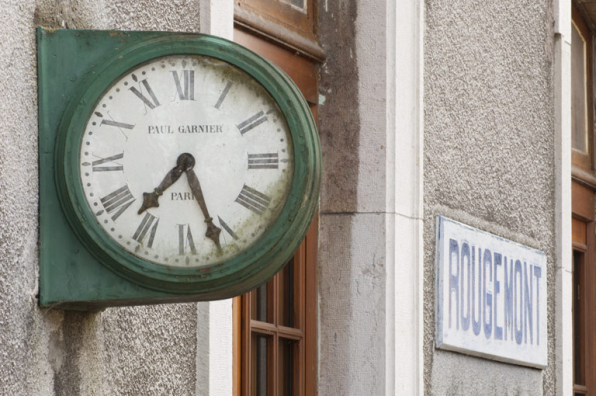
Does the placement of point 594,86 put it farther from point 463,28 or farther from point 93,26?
point 93,26

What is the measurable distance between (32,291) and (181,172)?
457mm

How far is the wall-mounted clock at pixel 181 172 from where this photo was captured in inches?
100

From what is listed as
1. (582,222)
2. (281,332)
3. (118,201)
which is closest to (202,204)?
(118,201)

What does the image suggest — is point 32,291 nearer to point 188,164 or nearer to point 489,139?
point 188,164

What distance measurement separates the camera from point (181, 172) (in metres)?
2.54

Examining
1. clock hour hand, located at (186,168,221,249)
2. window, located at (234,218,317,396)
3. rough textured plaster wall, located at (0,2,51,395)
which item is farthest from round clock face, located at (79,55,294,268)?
window, located at (234,218,317,396)

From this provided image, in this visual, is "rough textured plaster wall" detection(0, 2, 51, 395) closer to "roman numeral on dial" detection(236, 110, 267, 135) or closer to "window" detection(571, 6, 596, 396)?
"roman numeral on dial" detection(236, 110, 267, 135)

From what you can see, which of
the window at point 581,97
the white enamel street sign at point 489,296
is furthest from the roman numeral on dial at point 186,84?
the window at point 581,97

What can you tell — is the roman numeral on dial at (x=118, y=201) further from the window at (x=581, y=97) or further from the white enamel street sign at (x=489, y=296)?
the window at (x=581, y=97)

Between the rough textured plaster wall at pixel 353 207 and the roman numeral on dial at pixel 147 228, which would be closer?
the roman numeral on dial at pixel 147 228

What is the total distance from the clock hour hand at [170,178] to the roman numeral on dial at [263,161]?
12 centimetres

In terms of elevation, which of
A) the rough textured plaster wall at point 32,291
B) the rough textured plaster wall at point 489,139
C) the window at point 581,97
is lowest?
the rough textured plaster wall at point 32,291

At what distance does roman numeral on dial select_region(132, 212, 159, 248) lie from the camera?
2.55 metres

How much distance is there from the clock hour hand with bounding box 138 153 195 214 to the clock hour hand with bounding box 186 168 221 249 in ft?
0.05
